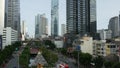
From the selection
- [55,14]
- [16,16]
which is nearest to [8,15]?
[16,16]

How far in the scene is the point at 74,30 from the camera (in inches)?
4828

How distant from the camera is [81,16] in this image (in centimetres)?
11969

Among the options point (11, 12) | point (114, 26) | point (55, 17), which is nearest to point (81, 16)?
point (114, 26)

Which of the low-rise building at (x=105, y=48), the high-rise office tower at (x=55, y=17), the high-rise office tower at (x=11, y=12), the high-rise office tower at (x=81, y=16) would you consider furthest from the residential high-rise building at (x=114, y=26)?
the low-rise building at (x=105, y=48)

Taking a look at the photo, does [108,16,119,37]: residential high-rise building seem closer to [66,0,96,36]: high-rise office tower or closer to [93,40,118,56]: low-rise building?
[66,0,96,36]: high-rise office tower

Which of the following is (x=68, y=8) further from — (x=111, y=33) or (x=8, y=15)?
(x=8, y=15)

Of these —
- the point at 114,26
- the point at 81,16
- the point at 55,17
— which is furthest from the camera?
the point at 55,17

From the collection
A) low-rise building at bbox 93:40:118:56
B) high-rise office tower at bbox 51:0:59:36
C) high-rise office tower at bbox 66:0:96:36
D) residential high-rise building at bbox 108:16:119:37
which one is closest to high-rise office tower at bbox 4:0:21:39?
high-rise office tower at bbox 51:0:59:36

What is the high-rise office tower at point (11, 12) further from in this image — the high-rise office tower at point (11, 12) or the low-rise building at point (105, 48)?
the low-rise building at point (105, 48)

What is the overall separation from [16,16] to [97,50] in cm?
11940

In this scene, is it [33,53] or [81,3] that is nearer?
[33,53]

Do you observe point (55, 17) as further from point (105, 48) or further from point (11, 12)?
point (105, 48)

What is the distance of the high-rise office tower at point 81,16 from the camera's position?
119 meters

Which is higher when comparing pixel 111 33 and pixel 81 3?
pixel 81 3
